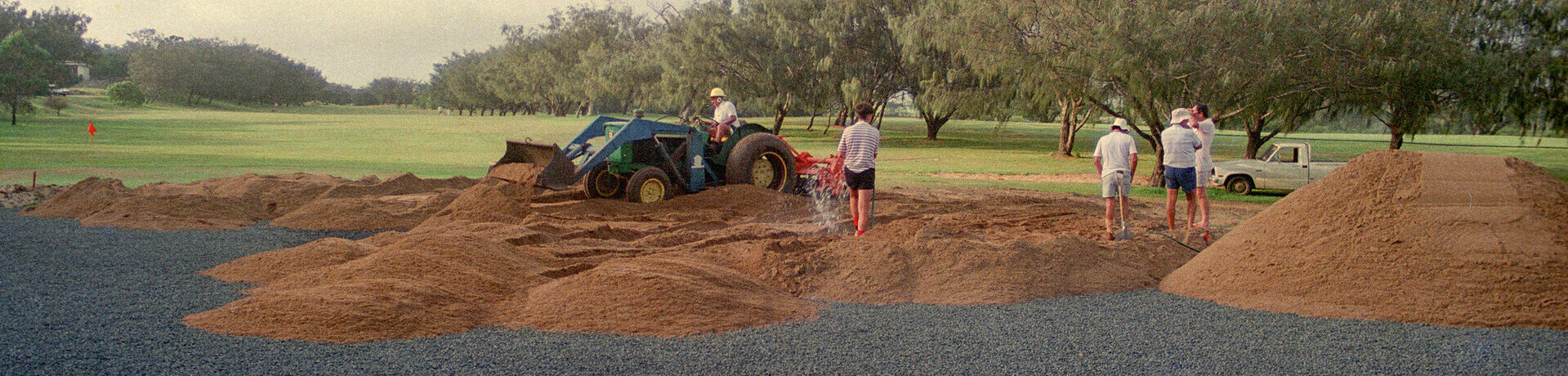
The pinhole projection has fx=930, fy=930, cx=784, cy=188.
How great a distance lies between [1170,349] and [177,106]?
102m

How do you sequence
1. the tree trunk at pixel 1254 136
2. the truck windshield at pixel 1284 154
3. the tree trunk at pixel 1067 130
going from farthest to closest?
the tree trunk at pixel 1067 130, the tree trunk at pixel 1254 136, the truck windshield at pixel 1284 154

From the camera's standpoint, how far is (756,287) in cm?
677

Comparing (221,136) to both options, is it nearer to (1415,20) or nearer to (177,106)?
(1415,20)

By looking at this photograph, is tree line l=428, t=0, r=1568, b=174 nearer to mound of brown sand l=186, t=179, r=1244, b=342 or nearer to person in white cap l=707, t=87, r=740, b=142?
mound of brown sand l=186, t=179, r=1244, b=342

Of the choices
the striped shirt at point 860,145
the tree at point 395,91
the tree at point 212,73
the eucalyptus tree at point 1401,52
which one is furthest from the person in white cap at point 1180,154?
the tree at point 395,91

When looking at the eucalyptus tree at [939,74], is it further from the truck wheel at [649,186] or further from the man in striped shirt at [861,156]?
the man in striped shirt at [861,156]

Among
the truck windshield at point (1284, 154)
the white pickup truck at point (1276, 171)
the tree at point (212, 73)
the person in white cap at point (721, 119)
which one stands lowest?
the white pickup truck at point (1276, 171)

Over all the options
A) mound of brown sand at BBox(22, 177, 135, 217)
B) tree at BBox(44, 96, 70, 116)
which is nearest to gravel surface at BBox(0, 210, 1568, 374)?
mound of brown sand at BBox(22, 177, 135, 217)

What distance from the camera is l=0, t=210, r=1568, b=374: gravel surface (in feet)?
15.3

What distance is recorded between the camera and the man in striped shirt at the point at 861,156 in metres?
8.86

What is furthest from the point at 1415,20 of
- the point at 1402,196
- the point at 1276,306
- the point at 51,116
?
the point at 51,116

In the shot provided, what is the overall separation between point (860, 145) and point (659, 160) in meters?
4.56

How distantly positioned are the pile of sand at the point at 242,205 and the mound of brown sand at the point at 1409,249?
887 centimetres

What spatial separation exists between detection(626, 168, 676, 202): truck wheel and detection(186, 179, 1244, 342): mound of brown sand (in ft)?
5.10
